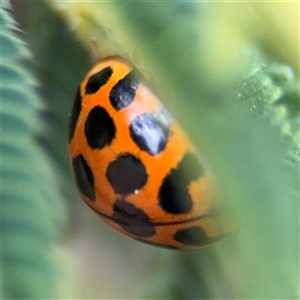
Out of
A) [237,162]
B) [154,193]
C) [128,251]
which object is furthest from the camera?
[128,251]

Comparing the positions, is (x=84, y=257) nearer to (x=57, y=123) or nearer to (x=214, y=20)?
(x=57, y=123)

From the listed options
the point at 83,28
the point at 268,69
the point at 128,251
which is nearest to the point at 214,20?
the point at 268,69

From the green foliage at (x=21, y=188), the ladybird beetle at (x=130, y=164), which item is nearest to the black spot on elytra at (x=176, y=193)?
the ladybird beetle at (x=130, y=164)

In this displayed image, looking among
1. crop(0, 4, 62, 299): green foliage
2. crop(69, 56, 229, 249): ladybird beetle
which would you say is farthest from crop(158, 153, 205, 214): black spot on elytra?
crop(0, 4, 62, 299): green foliage

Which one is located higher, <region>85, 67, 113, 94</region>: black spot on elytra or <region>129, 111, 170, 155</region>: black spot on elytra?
<region>85, 67, 113, 94</region>: black spot on elytra

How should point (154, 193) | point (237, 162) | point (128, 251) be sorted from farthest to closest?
1. point (128, 251)
2. point (154, 193)
3. point (237, 162)

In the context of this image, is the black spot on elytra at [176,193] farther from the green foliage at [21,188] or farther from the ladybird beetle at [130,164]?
the green foliage at [21,188]

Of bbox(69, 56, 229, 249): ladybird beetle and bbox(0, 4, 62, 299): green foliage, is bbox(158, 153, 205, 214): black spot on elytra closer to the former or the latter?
bbox(69, 56, 229, 249): ladybird beetle
